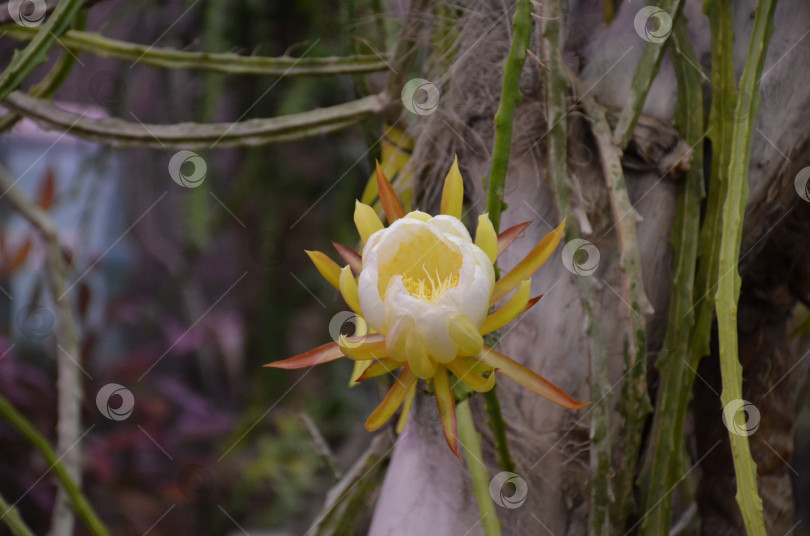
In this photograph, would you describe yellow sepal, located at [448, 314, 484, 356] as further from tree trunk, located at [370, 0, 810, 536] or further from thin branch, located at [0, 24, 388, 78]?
thin branch, located at [0, 24, 388, 78]

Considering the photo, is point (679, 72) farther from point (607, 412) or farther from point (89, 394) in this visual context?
point (89, 394)

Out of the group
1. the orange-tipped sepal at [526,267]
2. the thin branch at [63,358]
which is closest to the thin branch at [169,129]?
the thin branch at [63,358]

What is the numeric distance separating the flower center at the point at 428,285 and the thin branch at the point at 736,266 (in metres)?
0.14

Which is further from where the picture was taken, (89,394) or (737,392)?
(89,394)

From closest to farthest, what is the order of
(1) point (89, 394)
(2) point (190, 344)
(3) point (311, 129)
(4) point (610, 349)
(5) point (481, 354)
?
(5) point (481, 354), (4) point (610, 349), (3) point (311, 129), (1) point (89, 394), (2) point (190, 344)

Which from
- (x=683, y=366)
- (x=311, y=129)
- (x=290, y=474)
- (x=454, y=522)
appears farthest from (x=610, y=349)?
(x=290, y=474)

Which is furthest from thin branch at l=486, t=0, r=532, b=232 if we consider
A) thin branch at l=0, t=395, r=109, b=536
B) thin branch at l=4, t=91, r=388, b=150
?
thin branch at l=0, t=395, r=109, b=536

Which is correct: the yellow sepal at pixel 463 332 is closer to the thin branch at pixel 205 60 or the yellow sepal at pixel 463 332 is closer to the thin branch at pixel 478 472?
the thin branch at pixel 478 472

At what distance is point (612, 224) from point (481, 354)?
167 millimetres

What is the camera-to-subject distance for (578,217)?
0.43m

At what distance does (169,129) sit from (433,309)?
0.33 m

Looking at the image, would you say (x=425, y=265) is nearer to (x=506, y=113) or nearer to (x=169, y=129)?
(x=506, y=113)

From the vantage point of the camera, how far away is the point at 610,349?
429 mm

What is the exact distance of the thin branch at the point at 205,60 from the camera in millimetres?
562
